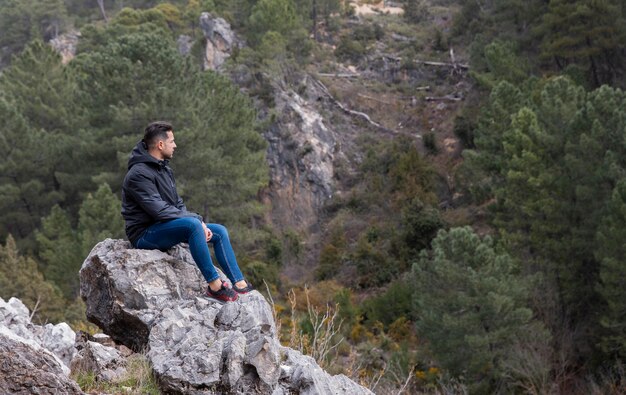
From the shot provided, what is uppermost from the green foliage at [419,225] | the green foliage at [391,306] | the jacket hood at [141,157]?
the jacket hood at [141,157]

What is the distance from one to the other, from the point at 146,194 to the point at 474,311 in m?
11.3

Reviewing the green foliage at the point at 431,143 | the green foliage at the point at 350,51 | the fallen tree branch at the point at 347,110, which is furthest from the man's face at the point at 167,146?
the green foliage at the point at 350,51

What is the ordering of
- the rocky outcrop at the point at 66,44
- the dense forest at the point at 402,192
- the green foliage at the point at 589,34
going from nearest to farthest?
1. the dense forest at the point at 402,192
2. the green foliage at the point at 589,34
3. the rocky outcrop at the point at 66,44

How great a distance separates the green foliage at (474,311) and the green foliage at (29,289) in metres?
8.93

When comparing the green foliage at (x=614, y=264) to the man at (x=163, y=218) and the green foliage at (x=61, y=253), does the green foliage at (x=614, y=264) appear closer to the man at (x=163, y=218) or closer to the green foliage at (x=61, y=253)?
the man at (x=163, y=218)

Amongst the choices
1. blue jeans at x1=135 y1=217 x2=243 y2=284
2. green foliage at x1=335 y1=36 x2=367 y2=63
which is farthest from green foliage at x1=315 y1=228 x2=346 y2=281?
blue jeans at x1=135 y1=217 x2=243 y2=284

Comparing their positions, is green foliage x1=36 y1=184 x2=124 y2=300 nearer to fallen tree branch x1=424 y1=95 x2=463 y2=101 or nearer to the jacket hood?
the jacket hood

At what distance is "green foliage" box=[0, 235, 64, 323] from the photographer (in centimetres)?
1593

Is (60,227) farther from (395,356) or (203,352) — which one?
(203,352)

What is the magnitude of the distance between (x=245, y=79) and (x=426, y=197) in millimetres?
11711

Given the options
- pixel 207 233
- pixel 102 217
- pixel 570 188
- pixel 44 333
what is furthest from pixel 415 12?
pixel 207 233

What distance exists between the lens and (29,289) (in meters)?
16.2

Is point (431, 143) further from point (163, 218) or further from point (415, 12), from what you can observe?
point (163, 218)

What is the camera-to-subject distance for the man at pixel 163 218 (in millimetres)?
5641
